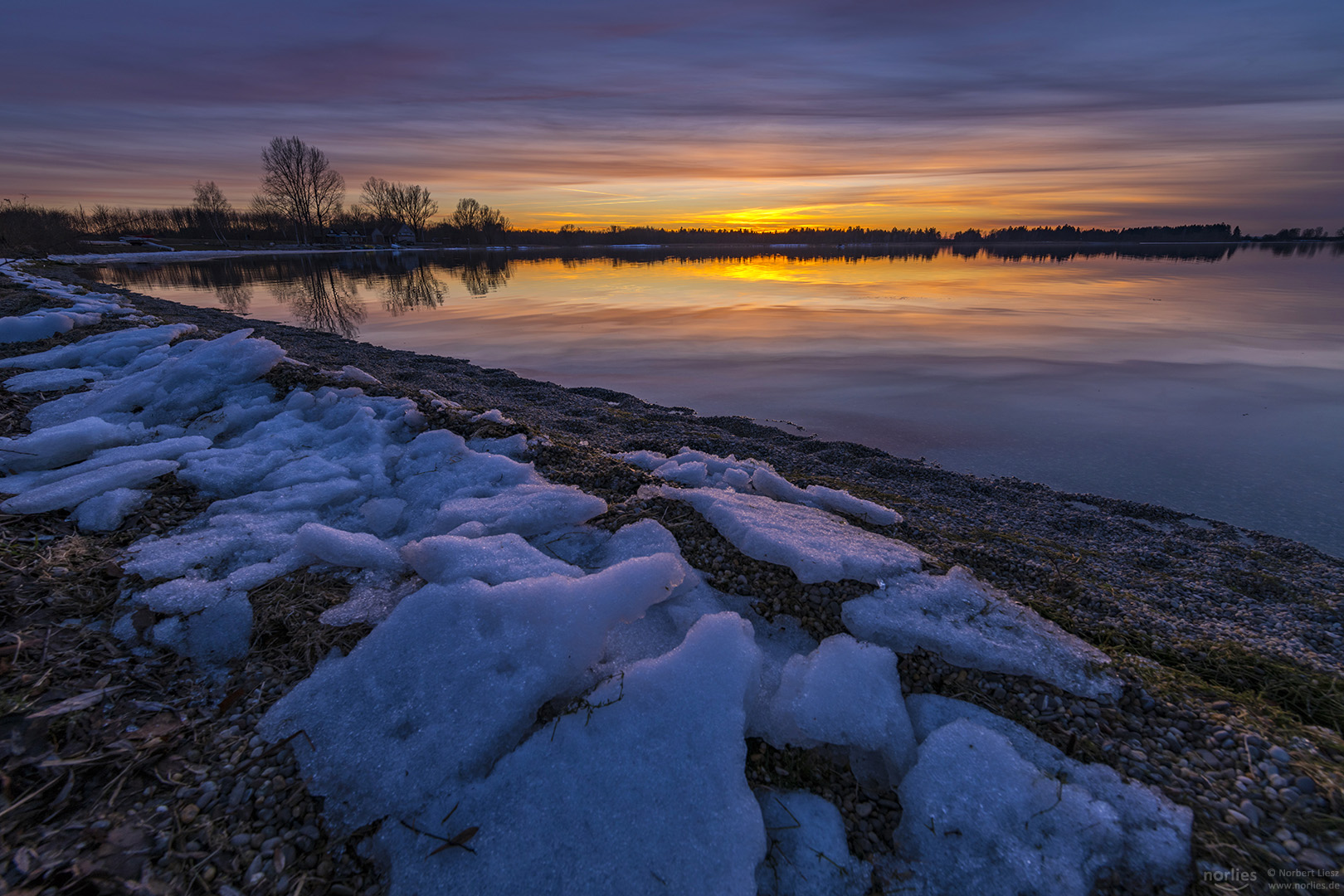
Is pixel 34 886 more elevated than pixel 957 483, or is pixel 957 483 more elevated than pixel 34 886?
pixel 34 886

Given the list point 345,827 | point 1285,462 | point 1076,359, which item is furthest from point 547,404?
point 1076,359

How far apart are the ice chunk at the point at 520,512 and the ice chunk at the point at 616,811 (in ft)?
5.26

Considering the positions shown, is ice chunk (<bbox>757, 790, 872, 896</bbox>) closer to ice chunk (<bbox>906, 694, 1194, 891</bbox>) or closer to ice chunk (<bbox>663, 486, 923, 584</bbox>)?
ice chunk (<bbox>906, 694, 1194, 891</bbox>)

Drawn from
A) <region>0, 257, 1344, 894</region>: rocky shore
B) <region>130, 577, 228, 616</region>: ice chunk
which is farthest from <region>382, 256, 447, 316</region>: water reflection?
<region>130, 577, 228, 616</region>: ice chunk

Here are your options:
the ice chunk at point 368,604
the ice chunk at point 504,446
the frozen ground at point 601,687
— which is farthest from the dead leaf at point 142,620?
the ice chunk at point 504,446

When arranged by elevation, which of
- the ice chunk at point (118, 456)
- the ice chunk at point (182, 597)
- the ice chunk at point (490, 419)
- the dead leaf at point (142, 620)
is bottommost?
the dead leaf at point (142, 620)

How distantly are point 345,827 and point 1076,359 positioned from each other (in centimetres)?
1792

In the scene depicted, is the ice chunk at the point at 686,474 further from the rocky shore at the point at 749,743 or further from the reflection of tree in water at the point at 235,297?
the reflection of tree in water at the point at 235,297

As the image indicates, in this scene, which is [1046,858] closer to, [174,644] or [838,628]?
[838,628]

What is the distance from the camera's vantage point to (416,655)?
258 cm

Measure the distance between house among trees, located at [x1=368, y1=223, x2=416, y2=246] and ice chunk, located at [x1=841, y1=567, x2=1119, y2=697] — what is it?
4988 inches

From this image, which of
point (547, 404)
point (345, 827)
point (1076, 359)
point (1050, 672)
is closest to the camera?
point (345, 827)

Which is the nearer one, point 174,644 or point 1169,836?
point 1169,836

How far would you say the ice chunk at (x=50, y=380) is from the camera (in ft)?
19.1
